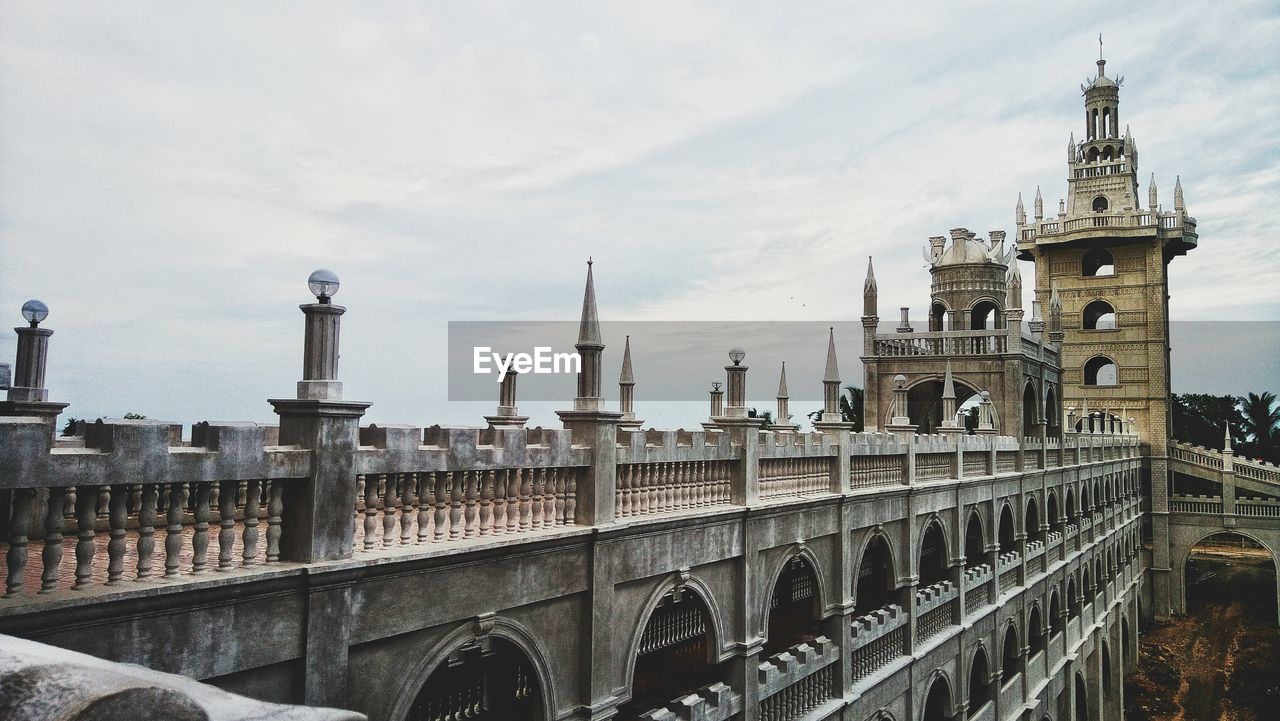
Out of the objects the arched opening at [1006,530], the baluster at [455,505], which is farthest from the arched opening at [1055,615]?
the baluster at [455,505]

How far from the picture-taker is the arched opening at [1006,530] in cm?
2804

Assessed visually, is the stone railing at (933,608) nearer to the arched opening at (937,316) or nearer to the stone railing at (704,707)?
the stone railing at (704,707)

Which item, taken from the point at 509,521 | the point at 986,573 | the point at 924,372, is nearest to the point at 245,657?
the point at 509,521

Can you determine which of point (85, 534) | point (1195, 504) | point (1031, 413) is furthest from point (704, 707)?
point (1195, 504)

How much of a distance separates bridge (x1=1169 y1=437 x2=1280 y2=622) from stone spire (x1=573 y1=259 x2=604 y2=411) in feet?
170

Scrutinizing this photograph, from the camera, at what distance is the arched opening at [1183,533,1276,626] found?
161ft

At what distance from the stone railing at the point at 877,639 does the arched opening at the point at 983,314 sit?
18304 millimetres

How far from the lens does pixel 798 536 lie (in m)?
14.7

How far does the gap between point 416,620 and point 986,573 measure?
21.6 metres

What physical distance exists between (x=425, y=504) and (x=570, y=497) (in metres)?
2.28

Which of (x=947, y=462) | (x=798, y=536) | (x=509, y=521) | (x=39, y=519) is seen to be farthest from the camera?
(x=947, y=462)

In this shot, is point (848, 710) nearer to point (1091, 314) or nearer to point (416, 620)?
point (416, 620)

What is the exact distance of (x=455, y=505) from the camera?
27.6 feet

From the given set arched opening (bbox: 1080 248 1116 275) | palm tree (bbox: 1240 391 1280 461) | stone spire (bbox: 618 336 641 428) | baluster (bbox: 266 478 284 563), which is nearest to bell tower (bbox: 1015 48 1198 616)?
arched opening (bbox: 1080 248 1116 275)
